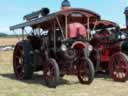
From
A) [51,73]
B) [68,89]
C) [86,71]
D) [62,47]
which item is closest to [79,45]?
[62,47]

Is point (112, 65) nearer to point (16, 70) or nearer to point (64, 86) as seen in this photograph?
point (64, 86)

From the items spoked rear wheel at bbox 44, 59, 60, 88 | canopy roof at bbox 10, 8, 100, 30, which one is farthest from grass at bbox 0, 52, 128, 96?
canopy roof at bbox 10, 8, 100, 30

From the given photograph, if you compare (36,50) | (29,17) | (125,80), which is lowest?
(125,80)

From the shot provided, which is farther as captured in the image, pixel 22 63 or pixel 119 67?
pixel 22 63

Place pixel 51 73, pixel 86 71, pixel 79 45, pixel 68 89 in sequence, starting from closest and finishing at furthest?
pixel 68 89
pixel 51 73
pixel 86 71
pixel 79 45

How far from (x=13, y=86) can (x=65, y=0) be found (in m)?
3.29

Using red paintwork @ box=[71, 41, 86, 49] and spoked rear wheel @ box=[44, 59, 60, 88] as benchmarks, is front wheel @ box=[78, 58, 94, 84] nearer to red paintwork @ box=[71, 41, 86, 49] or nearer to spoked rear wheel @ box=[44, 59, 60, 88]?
red paintwork @ box=[71, 41, 86, 49]

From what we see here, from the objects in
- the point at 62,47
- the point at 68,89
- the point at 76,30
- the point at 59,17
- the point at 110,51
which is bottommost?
the point at 68,89

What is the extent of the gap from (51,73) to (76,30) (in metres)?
1.47

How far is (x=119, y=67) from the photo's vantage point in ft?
38.2

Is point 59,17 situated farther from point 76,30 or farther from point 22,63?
point 22,63

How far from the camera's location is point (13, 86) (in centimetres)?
1083

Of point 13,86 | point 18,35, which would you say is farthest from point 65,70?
point 18,35

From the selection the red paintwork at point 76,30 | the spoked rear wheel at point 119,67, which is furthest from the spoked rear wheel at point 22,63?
the spoked rear wheel at point 119,67
